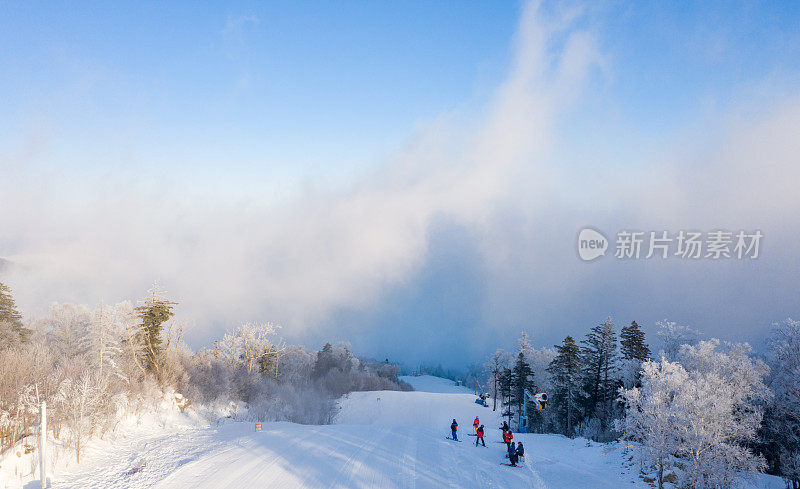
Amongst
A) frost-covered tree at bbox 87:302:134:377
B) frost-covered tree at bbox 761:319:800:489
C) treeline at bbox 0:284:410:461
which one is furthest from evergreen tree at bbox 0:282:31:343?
frost-covered tree at bbox 761:319:800:489

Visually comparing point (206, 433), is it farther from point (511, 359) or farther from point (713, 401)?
point (511, 359)

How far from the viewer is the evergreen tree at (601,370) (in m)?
44.1

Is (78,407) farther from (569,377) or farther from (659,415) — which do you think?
(569,377)

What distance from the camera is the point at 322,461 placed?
20.6 metres

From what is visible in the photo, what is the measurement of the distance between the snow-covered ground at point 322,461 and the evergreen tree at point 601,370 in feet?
46.5

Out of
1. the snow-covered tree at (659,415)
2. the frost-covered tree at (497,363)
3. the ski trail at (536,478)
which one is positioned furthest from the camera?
the frost-covered tree at (497,363)

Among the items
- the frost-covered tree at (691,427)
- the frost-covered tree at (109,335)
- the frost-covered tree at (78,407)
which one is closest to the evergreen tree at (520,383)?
the frost-covered tree at (691,427)

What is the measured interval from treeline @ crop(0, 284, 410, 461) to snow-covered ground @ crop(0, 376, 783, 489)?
2.05 m

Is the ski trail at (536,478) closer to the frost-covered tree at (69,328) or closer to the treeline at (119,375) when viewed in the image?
the treeline at (119,375)

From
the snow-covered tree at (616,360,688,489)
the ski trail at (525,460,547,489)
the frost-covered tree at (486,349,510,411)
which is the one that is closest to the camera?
the snow-covered tree at (616,360,688,489)

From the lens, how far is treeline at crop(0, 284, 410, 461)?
67.1 feet

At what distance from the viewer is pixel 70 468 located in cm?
1872

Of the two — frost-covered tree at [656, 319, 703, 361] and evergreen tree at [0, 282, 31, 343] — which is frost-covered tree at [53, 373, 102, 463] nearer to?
evergreen tree at [0, 282, 31, 343]

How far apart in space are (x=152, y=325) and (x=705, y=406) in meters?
40.5
